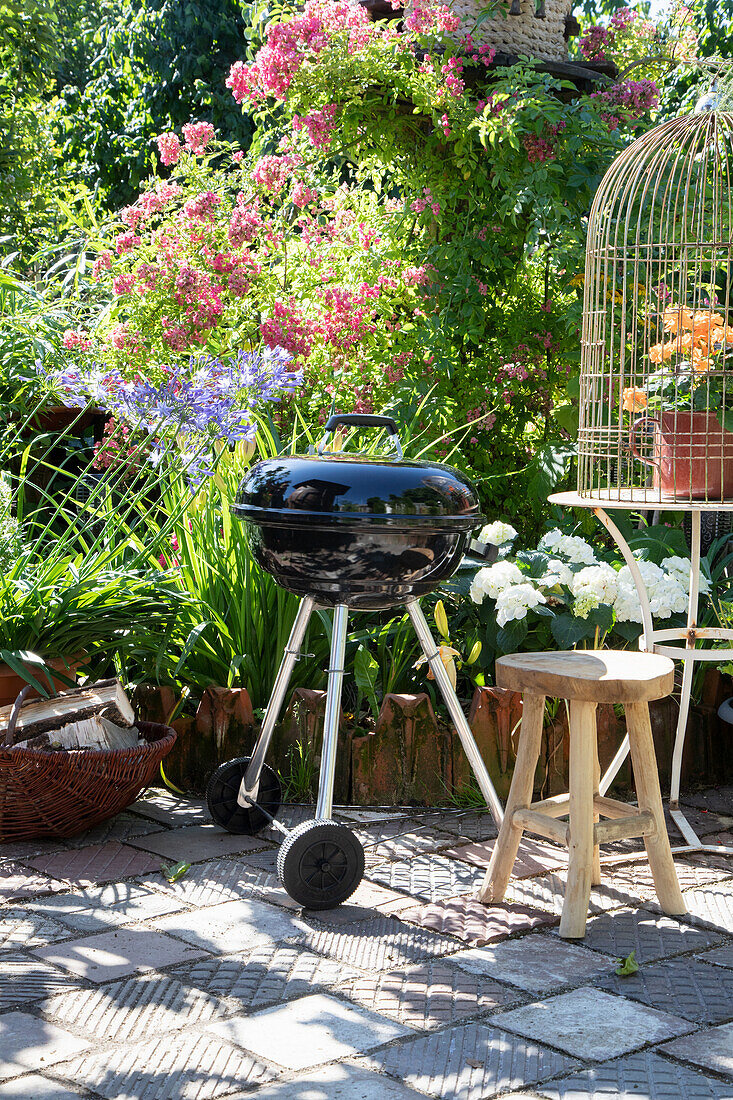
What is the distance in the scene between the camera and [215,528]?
4.07 metres

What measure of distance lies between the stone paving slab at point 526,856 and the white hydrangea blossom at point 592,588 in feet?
2.46

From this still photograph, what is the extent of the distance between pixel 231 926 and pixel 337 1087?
784mm

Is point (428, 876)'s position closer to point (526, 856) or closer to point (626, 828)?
point (526, 856)

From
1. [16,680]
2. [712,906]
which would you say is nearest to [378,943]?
[712,906]

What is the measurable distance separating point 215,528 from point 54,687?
828mm

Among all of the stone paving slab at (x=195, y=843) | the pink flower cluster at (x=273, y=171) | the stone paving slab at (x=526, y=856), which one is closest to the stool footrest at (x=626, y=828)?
the stone paving slab at (x=526, y=856)

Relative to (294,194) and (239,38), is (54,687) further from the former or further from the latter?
(239,38)

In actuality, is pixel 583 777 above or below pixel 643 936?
above

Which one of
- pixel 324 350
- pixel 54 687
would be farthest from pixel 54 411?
pixel 54 687

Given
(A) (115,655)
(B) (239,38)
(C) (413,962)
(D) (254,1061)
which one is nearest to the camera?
(D) (254,1061)

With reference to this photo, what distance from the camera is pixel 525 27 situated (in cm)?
493

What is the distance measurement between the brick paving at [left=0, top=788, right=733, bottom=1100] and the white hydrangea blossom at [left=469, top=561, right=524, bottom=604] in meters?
0.78

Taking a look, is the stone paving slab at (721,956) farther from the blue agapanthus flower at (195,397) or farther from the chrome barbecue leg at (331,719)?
the blue agapanthus flower at (195,397)

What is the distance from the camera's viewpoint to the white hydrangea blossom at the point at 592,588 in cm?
368
